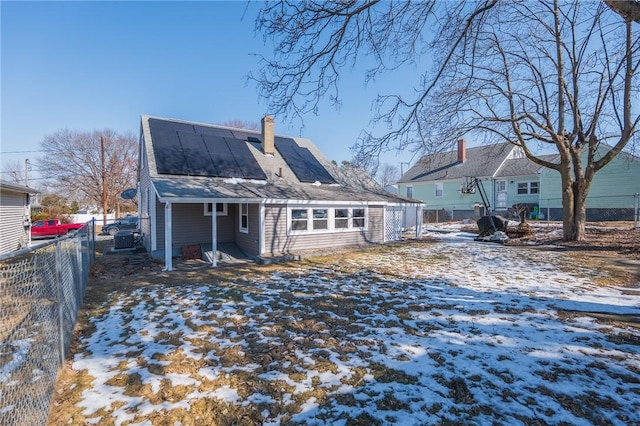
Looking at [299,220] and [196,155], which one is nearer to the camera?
[299,220]

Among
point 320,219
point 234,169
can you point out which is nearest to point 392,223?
point 320,219

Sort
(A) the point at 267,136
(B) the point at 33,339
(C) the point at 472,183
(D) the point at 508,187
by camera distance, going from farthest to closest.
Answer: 1. (D) the point at 508,187
2. (C) the point at 472,183
3. (A) the point at 267,136
4. (B) the point at 33,339

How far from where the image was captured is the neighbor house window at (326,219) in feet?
37.3

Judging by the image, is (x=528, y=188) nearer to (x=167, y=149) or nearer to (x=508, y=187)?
(x=508, y=187)

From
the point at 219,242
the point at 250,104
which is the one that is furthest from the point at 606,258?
the point at 219,242

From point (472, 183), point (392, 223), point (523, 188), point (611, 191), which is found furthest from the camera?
point (472, 183)

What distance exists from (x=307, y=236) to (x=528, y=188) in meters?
24.4

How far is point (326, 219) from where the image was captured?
12086 millimetres

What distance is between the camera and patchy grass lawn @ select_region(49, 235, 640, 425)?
106 inches

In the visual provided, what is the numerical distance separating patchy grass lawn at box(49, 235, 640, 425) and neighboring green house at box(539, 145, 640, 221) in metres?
21.0

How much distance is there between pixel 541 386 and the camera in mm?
3002

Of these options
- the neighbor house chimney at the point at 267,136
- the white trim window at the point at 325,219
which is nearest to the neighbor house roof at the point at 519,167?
the white trim window at the point at 325,219

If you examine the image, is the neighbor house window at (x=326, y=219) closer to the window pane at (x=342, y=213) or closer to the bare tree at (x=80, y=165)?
the window pane at (x=342, y=213)

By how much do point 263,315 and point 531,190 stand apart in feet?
95.9
